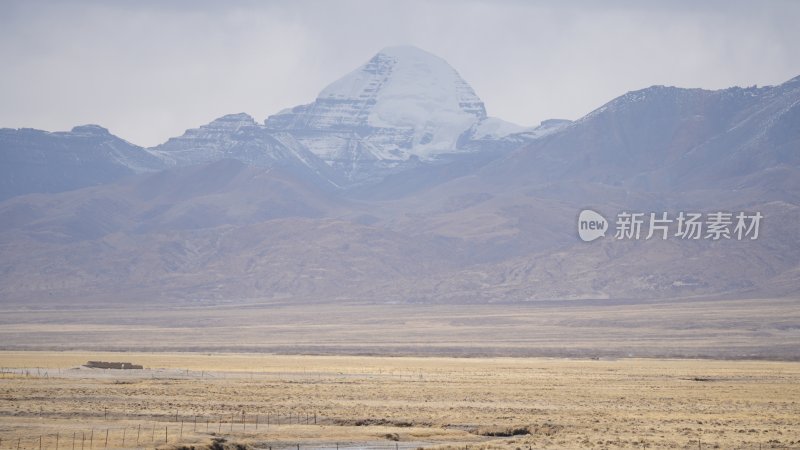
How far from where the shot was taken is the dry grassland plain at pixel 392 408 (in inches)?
1900

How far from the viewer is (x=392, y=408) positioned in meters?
59.8

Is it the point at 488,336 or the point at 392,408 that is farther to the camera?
the point at 488,336

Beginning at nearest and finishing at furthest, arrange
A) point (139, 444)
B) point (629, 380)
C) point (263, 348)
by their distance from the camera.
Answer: point (139, 444)
point (629, 380)
point (263, 348)

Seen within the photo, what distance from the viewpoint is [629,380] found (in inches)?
3231

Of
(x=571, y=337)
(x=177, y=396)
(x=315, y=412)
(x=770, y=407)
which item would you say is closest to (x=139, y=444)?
(x=315, y=412)

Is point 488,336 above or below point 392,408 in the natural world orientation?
above

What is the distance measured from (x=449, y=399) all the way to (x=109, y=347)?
85.4 meters

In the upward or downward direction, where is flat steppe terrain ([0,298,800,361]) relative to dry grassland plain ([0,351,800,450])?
upward

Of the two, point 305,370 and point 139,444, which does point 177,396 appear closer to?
point 139,444

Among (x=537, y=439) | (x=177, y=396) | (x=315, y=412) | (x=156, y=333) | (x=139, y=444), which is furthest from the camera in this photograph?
(x=156, y=333)

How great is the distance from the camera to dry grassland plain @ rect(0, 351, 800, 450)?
48.2m

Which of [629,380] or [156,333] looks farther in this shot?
[156,333]

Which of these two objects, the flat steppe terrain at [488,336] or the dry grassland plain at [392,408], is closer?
the dry grassland plain at [392,408]

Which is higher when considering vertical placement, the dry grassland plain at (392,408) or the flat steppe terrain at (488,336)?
the flat steppe terrain at (488,336)
